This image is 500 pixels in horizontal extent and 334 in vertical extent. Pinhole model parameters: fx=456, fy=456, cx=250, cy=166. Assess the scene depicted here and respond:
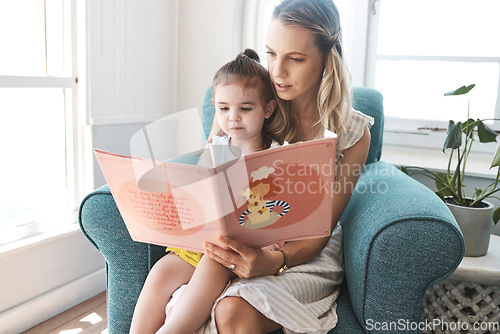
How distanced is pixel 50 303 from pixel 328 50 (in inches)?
56.7

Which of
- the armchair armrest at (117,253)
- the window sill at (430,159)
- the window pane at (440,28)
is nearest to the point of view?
the armchair armrest at (117,253)

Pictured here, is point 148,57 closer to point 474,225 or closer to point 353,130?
point 353,130

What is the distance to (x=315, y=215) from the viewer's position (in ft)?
3.29

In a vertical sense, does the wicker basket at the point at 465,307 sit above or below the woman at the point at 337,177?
below

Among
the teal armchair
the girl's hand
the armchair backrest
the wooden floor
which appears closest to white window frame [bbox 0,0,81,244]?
the wooden floor

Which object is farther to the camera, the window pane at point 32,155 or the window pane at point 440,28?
the window pane at point 440,28

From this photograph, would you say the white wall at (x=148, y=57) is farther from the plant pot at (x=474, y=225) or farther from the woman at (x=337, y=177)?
the plant pot at (x=474, y=225)

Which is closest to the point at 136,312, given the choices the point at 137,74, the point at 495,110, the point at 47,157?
the point at 47,157

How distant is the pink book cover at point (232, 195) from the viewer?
89cm

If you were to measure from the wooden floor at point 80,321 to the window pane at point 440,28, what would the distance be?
5.95ft

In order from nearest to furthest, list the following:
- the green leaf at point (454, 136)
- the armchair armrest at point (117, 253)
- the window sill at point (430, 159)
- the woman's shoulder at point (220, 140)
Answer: the armchair armrest at point (117, 253)
the woman's shoulder at point (220, 140)
the green leaf at point (454, 136)
the window sill at point (430, 159)

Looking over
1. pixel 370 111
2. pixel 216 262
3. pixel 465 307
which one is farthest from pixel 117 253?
pixel 465 307

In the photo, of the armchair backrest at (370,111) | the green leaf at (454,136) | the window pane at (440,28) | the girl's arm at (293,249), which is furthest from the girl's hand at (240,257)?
the window pane at (440,28)

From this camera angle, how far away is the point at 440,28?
219 cm
